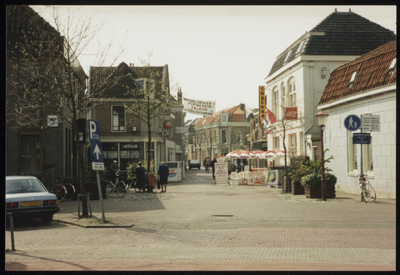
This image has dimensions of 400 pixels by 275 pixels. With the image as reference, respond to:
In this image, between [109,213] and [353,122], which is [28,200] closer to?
[109,213]

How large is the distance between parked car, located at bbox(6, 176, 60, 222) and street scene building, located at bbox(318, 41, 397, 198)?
34.4 ft

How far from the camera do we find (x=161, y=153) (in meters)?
44.3

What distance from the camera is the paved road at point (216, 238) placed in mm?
7578

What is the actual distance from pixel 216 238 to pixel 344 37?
72.7 ft

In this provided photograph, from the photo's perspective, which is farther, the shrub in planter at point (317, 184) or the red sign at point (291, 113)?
the red sign at point (291, 113)

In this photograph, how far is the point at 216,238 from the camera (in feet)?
33.8

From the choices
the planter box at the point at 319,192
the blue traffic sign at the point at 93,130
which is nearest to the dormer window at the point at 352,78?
the planter box at the point at 319,192

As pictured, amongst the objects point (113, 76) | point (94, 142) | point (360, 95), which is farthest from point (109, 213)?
point (113, 76)

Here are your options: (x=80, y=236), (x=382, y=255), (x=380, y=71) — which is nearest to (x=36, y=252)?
(x=80, y=236)

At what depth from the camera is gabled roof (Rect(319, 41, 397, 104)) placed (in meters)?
18.1

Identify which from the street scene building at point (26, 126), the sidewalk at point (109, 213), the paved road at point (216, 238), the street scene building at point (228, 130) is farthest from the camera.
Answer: the street scene building at point (228, 130)

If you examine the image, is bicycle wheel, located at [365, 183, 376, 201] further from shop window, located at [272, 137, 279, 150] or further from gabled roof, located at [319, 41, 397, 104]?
shop window, located at [272, 137, 279, 150]

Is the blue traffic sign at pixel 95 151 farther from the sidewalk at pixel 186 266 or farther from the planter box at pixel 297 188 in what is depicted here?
the planter box at pixel 297 188
